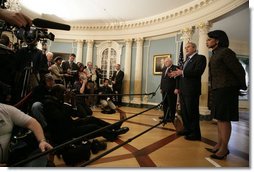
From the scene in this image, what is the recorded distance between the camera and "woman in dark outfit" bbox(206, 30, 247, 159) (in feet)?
4.74

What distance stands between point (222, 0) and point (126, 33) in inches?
121

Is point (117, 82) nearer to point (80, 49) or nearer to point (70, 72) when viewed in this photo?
point (80, 49)

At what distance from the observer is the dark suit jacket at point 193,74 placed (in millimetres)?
2084

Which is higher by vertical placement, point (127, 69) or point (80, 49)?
point (80, 49)

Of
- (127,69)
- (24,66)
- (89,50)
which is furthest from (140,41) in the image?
(24,66)

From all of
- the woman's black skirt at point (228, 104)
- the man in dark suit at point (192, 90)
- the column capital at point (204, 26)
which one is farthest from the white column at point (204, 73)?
the woman's black skirt at point (228, 104)

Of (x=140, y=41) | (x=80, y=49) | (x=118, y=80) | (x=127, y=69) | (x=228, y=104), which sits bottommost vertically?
(x=228, y=104)

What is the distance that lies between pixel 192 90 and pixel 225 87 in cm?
64

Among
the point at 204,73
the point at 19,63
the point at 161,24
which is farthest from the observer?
the point at 161,24

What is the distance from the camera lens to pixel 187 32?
4.50 m

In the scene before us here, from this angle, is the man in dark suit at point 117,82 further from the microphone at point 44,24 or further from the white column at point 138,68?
the microphone at point 44,24

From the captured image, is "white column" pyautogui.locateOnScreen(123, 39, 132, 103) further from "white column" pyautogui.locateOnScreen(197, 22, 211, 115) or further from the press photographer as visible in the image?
the press photographer

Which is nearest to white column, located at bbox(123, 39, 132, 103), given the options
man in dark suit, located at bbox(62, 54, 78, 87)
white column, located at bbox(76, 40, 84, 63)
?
white column, located at bbox(76, 40, 84, 63)

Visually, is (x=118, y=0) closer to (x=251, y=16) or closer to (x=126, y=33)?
(x=126, y=33)
